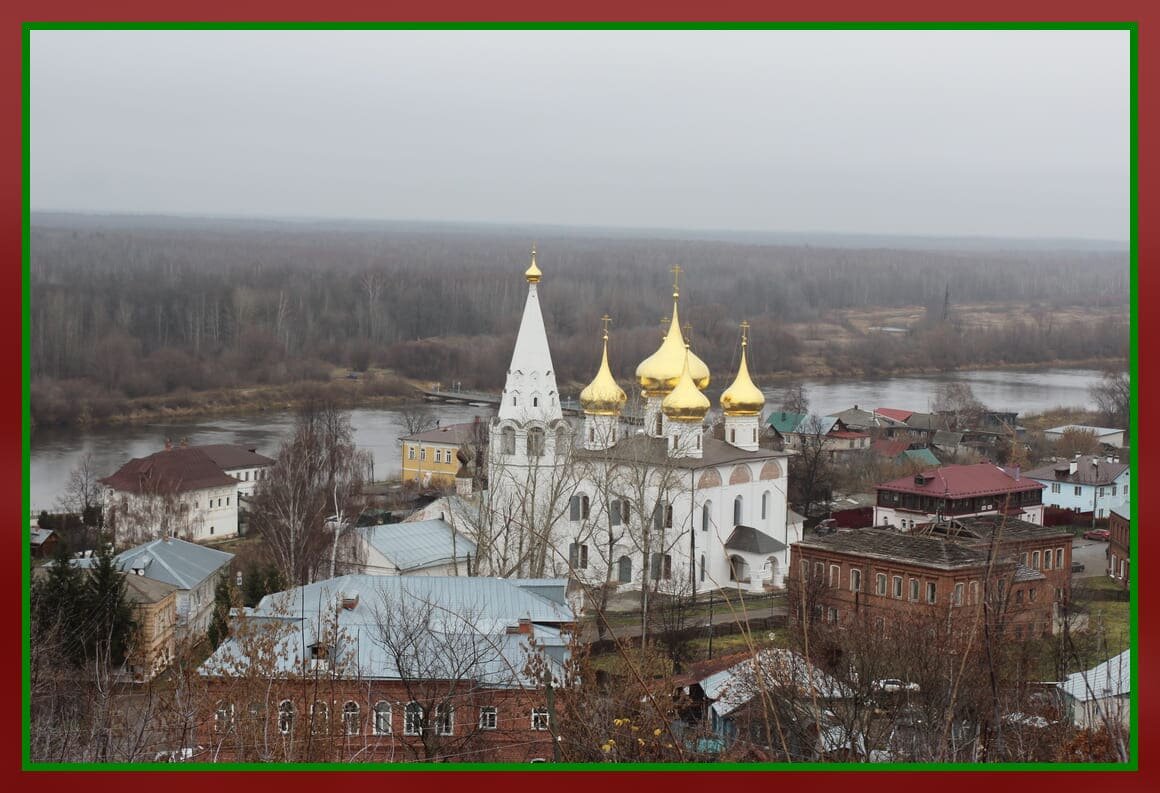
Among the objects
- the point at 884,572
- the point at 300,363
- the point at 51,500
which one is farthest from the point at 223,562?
the point at 300,363

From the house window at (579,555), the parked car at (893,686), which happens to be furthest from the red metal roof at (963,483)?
the parked car at (893,686)

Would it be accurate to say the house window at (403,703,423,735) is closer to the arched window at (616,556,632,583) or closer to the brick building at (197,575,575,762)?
the brick building at (197,575,575,762)

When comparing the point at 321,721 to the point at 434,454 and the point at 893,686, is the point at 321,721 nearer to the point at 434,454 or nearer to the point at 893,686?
the point at 893,686

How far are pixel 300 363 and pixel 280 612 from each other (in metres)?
14.7

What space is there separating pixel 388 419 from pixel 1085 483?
11.2m

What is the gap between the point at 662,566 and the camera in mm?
12945

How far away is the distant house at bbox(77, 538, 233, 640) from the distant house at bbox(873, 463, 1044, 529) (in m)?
6.37

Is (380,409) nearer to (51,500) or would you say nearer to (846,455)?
(846,455)

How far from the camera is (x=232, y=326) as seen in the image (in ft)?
60.4

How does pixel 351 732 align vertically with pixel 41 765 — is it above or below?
below

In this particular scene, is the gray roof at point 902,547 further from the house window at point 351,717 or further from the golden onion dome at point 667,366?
the house window at point 351,717

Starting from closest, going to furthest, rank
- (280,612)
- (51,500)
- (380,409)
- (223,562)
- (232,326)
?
(280,612) → (223,562) → (51,500) → (232,326) → (380,409)

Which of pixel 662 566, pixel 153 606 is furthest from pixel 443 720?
pixel 662 566

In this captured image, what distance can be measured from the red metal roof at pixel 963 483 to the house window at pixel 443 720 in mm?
10333
